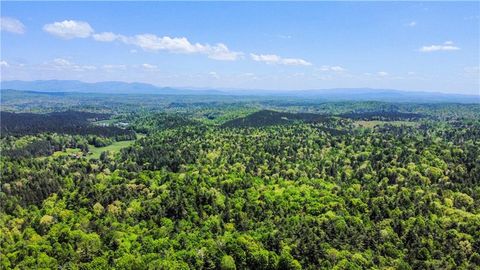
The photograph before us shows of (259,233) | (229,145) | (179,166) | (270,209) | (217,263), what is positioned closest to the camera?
(217,263)

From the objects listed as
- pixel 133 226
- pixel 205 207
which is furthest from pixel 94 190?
pixel 205 207

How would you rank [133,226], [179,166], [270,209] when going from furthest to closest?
1. [179,166]
2. [270,209]
3. [133,226]

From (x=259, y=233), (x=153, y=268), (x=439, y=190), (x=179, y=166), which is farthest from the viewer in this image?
(x=179, y=166)

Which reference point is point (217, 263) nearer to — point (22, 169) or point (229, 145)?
point (22, 169)

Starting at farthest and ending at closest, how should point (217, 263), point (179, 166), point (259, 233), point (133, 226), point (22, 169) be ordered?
1. point (179, 166)
2. point (22, 169)
3. point (133, 226)
4. point (259, 233)
5. point (217, 263)

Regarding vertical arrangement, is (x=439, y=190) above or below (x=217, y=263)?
above

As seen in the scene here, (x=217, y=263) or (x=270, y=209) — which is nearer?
(x=217, y=263)

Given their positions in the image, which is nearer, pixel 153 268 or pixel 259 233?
pixel 153 268

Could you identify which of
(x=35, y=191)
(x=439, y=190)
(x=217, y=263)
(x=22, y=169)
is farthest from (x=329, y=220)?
(x=22, y=169)

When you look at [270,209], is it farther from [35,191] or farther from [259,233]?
[35,191]
